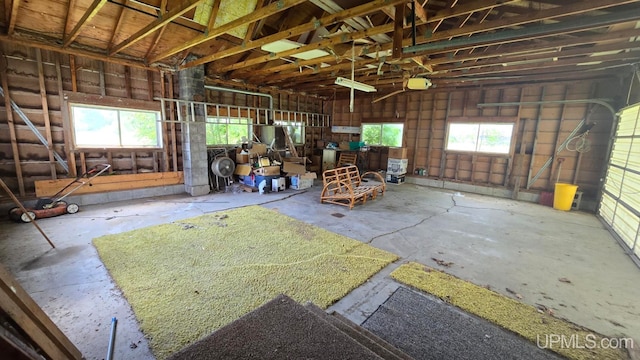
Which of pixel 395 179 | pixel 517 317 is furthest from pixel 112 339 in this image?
pixel 395 179

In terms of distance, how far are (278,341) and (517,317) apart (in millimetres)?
2339

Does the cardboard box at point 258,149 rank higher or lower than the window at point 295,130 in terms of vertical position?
lower

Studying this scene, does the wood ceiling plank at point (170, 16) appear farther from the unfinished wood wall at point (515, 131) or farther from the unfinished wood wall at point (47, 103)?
the unfinished wood wall at point (515, 131)

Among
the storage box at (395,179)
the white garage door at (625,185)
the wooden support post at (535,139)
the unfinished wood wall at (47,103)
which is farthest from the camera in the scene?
the storage box at (395,179)

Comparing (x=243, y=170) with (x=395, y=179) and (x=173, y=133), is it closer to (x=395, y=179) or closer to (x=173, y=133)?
(x=173, y=133)

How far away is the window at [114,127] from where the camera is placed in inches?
211

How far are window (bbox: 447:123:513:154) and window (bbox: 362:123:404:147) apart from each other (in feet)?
5.85

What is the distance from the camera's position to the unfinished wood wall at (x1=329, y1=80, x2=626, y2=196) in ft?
20.8

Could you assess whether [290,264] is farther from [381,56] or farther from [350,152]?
[350,152]

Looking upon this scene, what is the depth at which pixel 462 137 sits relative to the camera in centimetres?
825

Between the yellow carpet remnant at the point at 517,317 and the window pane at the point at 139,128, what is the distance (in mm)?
6558

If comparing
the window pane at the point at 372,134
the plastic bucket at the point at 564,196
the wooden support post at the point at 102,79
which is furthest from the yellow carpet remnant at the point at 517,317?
the window pane at the point at 372,134

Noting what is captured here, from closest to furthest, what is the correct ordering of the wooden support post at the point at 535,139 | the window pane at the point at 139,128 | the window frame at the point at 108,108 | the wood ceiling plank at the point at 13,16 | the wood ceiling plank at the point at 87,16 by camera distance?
the wood ceiling plank at the point at 87,16
the wood ceiling plank at the point at 13,16
the window frame at the point at 108,108
the window pane at the point at 139,128
the wooden support post at the point at 535,139

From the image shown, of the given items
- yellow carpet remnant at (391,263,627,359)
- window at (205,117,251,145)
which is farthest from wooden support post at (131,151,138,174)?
yellow carpet remnant at (391,263,627,359)
